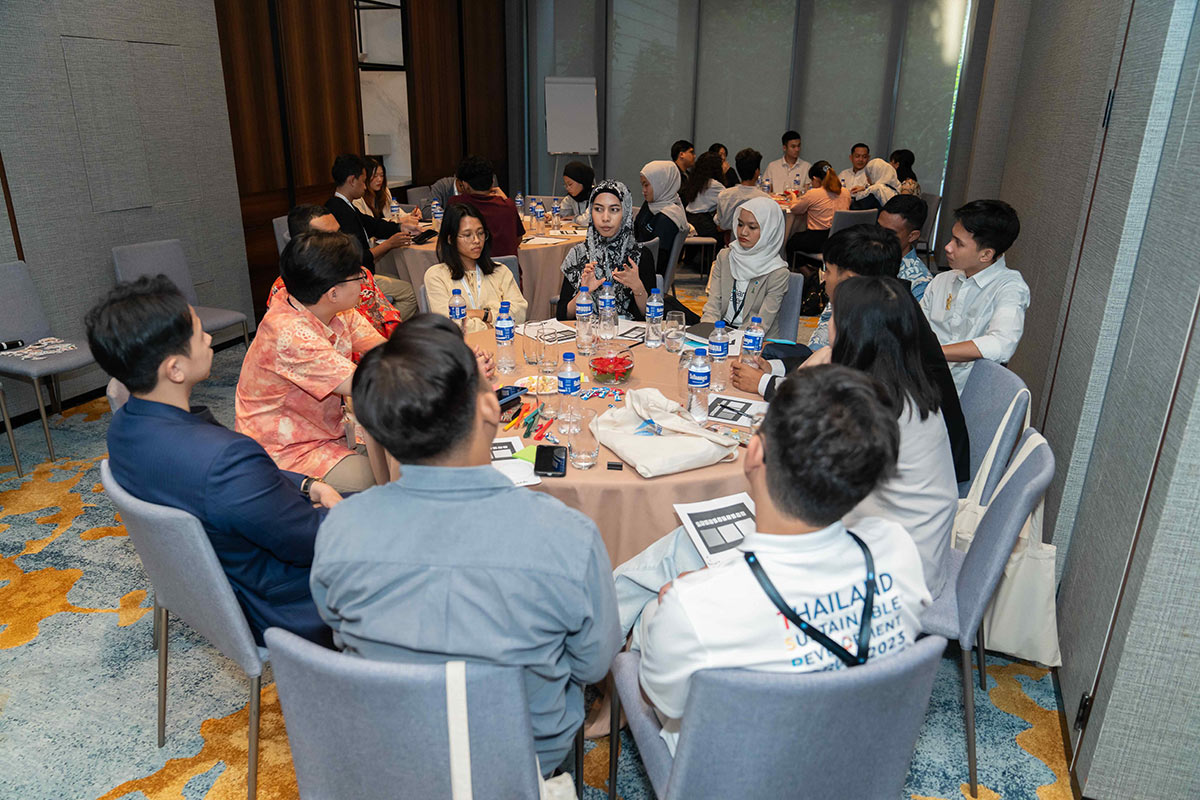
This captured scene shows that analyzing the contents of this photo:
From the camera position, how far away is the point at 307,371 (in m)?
2.68

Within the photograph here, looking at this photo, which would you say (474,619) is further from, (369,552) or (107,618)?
(107,618)

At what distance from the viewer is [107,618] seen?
3021mm

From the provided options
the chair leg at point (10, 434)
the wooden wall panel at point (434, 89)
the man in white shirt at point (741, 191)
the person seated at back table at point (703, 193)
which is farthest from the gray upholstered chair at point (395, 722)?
the wooden wall panel at point (434, 89)

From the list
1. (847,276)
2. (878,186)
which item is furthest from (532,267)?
(878,186)

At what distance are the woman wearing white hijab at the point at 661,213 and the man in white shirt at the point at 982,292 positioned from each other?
8.39 feet

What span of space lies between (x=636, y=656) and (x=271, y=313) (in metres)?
1.74

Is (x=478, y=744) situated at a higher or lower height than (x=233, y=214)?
lower

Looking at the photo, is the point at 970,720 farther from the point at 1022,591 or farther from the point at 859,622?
the point at 859,622

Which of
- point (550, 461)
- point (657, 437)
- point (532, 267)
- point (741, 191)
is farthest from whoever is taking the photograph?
point (741, 191)

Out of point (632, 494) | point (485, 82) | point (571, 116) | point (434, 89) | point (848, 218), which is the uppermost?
point (485, 82)

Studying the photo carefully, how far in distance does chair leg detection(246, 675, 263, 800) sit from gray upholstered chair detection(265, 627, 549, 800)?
75cm

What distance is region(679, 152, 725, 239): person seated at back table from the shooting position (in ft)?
26.8

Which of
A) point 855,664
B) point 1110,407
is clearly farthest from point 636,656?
point 1110,407

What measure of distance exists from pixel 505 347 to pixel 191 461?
158 centimetres
